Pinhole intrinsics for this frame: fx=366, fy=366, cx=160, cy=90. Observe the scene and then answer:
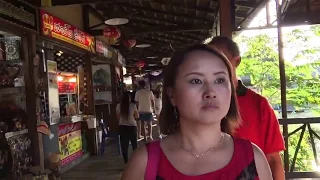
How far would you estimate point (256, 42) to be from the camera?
9.64 metres

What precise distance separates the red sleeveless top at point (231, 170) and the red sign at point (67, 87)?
6.85m

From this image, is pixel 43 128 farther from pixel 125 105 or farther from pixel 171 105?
pixel 171 105

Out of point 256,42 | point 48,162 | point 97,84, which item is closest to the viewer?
point 48,162

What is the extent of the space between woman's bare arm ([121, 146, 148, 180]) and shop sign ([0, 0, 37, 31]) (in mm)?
3864

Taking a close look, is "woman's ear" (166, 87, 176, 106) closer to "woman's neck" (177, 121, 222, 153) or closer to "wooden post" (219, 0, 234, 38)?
"woman's neck" (177, 121, 222, 153)

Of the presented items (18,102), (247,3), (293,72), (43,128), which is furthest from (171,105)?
(293,72)

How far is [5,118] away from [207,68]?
4903 millimetres

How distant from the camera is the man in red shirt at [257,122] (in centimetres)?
190

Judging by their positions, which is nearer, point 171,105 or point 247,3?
point 171,105

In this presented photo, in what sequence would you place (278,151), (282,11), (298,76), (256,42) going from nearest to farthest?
(278,151), (282,11), (298,76), (256,42)

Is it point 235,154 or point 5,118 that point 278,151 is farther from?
point 5,118

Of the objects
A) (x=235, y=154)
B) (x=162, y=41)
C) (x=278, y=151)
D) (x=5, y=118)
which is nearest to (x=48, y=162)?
(x=5, y=118)

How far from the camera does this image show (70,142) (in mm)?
7512

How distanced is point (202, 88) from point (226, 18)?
3319 mm
